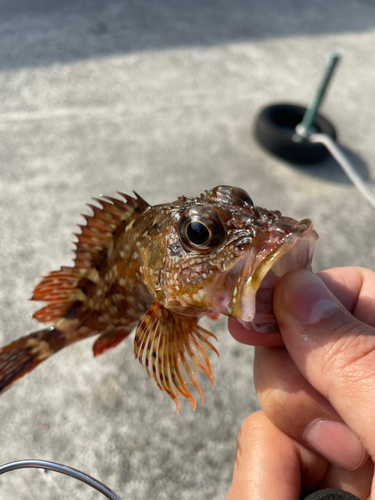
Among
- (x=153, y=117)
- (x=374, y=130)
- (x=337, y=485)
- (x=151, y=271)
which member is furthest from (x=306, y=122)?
(x=337, y=485)

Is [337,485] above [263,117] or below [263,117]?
below

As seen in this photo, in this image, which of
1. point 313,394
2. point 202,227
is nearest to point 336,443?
point 313,394

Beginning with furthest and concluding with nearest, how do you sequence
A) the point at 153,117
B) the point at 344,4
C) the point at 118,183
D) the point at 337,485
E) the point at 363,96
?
the point at 344,4 < the point at 363,96 < the point at 153,117 < the point at 118,183 < the point at 337,485

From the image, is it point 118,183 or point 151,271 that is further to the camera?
point 118,183

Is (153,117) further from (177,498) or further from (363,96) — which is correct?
(177,498)

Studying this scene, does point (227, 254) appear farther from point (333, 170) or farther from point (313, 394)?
point (333, 170)

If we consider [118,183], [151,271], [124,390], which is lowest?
[124,390]

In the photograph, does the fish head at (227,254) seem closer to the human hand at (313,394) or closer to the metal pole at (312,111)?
the human hand at (313,394)

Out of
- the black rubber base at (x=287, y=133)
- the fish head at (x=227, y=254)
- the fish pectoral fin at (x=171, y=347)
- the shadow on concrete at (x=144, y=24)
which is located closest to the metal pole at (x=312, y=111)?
the black rubber base at (x=287, y=133)
